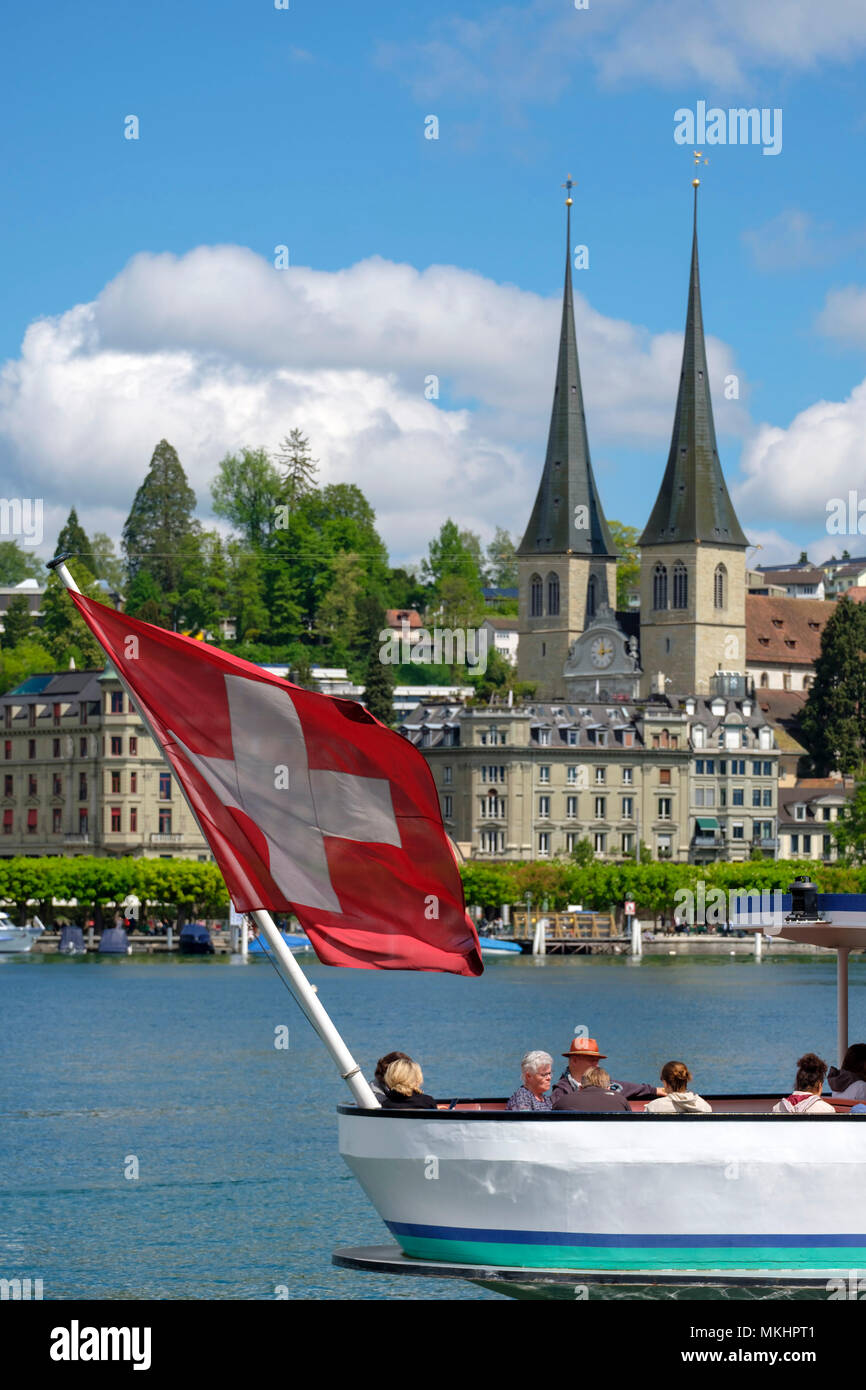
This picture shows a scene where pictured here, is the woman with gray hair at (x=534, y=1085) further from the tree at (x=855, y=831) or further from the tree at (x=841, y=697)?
the tree at (x=841, y=697)

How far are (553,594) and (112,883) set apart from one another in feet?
242

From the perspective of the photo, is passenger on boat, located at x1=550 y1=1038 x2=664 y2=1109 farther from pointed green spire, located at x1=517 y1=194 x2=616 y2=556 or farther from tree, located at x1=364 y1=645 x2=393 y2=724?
pointed green spire, located at x1=517 y1=194 x2=616 y2=556

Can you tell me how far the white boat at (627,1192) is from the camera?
18.2 meters

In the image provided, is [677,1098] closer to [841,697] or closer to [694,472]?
Result: [841,697]

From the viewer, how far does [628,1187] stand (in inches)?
720

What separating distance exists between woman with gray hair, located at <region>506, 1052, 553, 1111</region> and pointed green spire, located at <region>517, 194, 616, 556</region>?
172280 mm

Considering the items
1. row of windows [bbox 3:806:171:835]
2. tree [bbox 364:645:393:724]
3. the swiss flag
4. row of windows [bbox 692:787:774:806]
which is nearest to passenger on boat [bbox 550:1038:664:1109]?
the swiss flag

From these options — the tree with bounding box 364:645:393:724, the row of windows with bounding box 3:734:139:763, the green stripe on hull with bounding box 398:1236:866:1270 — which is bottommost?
the green stripe on hull with bounding box 398:1236:866:1270

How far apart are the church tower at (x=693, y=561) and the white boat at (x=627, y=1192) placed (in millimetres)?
169160

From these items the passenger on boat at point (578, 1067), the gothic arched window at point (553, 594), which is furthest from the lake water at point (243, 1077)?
the gothic arched window at point (553, 594)

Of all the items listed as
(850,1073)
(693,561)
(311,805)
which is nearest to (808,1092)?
(850,1073)

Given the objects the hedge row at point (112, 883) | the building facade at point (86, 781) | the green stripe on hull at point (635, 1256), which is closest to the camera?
the green stripe on hull at point (635, 1256)

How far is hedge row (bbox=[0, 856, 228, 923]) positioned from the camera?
131250mm
